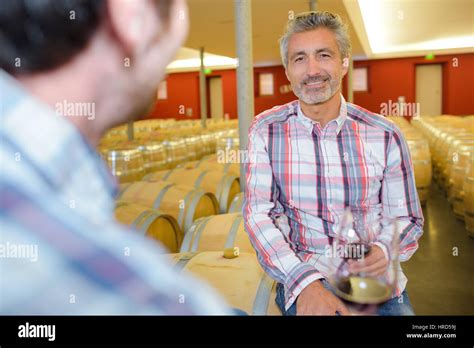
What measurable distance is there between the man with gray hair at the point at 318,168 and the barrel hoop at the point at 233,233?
582 millimetres

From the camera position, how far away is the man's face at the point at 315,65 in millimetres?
1570

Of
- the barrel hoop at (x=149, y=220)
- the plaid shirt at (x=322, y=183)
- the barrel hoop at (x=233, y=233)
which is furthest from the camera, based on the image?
the barrel hoop at (x=149, y=220)

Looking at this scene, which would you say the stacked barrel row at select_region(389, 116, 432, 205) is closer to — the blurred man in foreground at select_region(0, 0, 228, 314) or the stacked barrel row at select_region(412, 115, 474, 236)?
the stacked barrel row at select_region(412, 115, 474, 236)

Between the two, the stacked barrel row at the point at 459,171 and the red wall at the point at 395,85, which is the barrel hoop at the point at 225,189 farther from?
the red wall at the point at 395,85

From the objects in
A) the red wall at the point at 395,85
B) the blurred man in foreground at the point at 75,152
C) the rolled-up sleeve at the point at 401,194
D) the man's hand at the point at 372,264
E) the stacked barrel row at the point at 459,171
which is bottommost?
the stacked barrel row at the point at 459,171

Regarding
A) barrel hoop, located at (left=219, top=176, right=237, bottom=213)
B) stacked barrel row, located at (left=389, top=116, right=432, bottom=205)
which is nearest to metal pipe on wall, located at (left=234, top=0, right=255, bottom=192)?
barrel hoop, located at (left=219, top=176, right=237, bottom=213)

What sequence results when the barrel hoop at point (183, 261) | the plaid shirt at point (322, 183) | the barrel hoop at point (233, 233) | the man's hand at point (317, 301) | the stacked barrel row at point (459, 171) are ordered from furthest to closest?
the stacked barrel row at point (459, 171) < the barrel hoop at point (233, 233) < the barrel hoop at point (183, 261) < the plaid shirt at point (322, 183) < the man's hand at point (317, 301)

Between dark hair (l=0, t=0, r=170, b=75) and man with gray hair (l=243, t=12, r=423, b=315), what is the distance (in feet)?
3.21

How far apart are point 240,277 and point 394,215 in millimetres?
589

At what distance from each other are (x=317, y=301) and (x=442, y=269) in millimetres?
2617

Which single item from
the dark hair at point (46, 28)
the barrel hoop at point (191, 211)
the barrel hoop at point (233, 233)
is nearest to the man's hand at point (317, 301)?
the barrel hoop at point (233, 233)

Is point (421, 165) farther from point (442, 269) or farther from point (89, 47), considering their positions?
point (89, 47)

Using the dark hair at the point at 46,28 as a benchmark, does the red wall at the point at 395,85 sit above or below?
above

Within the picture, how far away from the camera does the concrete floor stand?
2884mm
